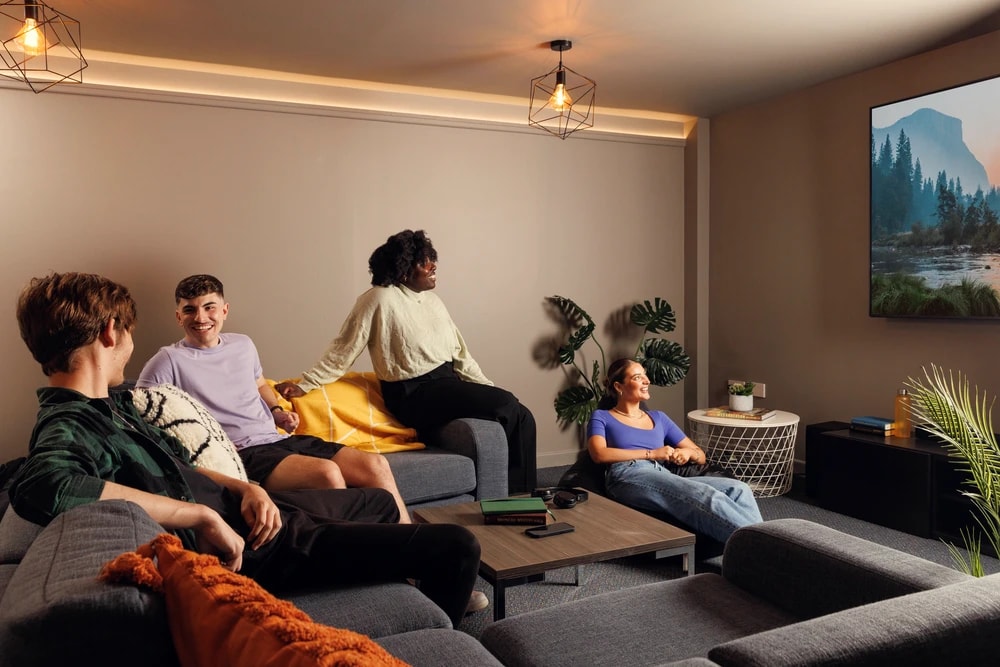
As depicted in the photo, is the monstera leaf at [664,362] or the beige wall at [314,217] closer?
the beige wall at [314,217]

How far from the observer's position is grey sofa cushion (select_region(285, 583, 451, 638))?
1764 millimetres

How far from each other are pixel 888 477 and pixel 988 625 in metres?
2.88

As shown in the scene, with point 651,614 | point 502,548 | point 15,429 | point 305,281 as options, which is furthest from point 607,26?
point 15,429

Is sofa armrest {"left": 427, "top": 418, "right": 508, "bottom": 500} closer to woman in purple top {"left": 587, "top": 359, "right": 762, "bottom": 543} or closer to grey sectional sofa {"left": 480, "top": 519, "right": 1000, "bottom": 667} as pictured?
woman in purple top {"left": 587, "top": 359, "right": 762, "bottom": 543}

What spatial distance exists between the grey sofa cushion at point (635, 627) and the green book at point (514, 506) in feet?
2.85

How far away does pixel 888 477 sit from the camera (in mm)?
3867

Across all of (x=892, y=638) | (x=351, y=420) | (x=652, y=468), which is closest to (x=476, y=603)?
(x=652, y=468)

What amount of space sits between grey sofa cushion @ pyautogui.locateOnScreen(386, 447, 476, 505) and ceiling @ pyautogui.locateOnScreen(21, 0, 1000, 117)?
201 cm

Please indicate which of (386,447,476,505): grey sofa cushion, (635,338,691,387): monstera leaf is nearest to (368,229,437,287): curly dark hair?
(386,447,476,505): grey sofa cushion

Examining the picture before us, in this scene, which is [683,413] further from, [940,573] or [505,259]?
[940,573]

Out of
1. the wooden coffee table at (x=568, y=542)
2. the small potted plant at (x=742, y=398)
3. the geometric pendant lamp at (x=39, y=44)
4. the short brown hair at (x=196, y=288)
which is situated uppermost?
the geometric pendant lamp at (x=39, y=44)

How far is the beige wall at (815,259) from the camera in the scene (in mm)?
4270

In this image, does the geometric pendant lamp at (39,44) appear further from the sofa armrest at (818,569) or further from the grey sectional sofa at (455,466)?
the sofa armrest at (818,569)

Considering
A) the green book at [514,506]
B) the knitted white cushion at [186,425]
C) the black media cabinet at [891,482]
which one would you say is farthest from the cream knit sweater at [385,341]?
the black media cabinet at [891,482]
